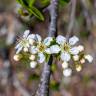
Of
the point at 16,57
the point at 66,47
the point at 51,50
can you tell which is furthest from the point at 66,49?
the point at 16,57

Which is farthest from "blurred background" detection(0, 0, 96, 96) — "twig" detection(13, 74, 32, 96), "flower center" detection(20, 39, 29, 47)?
"flower center" detection(20, 39, 29, 47)

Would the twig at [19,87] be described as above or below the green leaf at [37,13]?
below

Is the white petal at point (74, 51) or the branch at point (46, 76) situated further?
the white petal at point (74, 51)

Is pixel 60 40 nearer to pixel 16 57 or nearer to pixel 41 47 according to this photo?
pixel 41 47

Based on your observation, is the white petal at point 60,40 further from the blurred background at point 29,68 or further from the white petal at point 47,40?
the blurred background at point 29,68

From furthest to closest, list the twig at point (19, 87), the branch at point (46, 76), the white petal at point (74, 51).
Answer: the twig at point (19, 87)
the white petal at point (74, 51)
the branch at point (46, 76)

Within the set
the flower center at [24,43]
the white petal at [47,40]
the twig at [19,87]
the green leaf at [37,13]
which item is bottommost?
the twig at [19,87]

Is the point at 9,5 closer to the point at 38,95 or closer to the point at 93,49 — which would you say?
the point at 93,49

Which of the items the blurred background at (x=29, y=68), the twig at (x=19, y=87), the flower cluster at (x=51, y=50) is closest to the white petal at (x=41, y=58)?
the flower cluster at (x=51, y=50)

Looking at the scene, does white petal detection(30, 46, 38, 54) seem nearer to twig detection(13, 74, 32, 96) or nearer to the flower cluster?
the flower cluster
